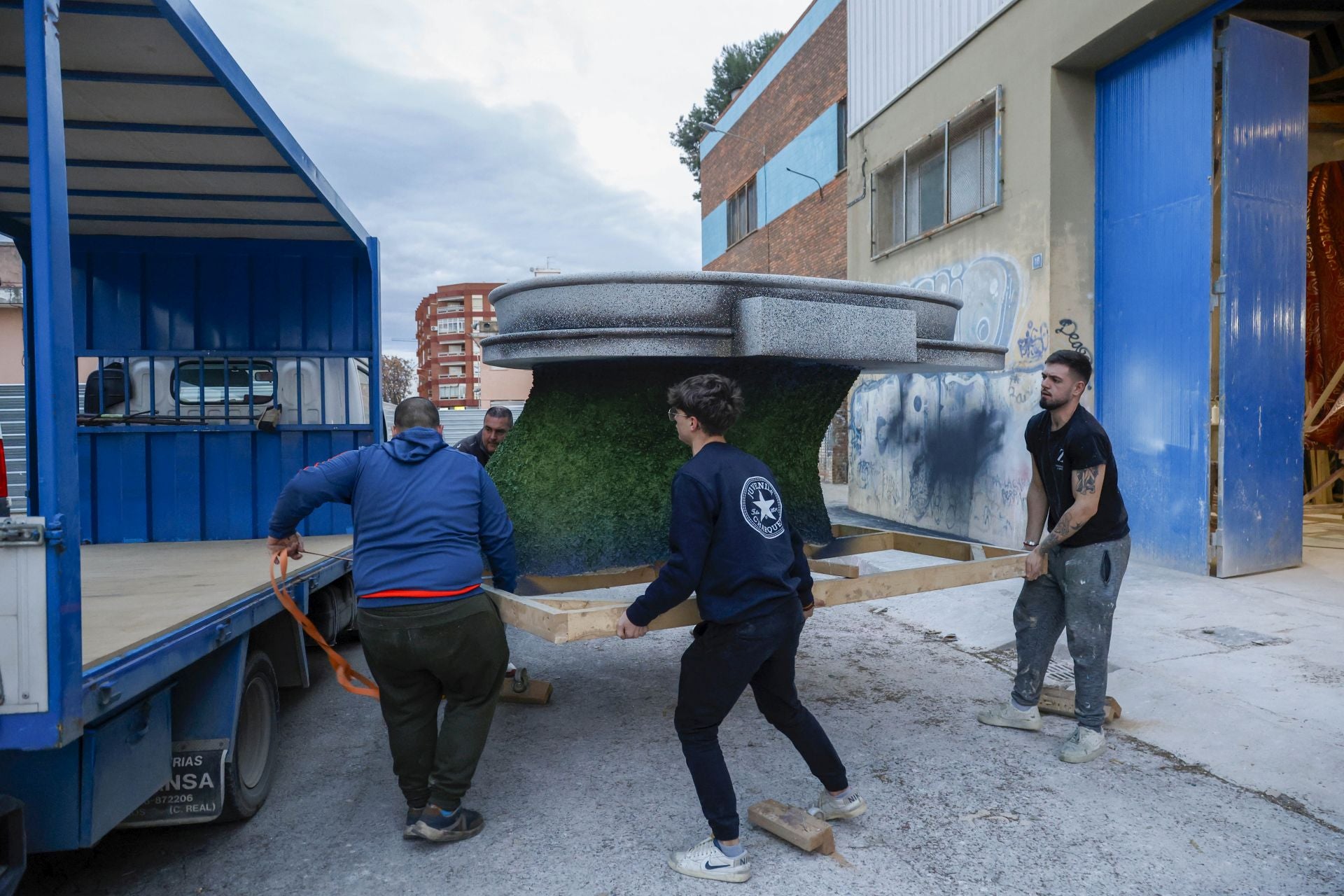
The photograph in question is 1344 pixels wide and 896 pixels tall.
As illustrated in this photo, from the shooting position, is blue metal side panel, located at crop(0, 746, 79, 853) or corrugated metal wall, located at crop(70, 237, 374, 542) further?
corrugated metal wall, located at crop(70, 237, 374, 542)

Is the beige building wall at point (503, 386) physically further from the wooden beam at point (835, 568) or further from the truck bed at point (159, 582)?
the wooden beam at point (835, 568)

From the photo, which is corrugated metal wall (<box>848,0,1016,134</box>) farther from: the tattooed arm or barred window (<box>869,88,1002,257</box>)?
the tattooed arm

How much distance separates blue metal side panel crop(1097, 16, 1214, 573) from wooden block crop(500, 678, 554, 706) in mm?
5262

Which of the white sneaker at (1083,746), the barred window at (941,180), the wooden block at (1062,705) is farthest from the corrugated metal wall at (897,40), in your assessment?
the white sneaker at (1083,746)

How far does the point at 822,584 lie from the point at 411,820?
5.63 ft

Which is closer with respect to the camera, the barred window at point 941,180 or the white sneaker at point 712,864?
the white sneaker at point 712,864

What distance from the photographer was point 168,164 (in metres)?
4.69

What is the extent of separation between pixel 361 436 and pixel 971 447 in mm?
5987

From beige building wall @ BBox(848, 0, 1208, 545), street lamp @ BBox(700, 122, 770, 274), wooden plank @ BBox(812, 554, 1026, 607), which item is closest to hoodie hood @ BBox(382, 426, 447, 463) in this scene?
wooden plank @ BBox(812, 554, 1026, 607)

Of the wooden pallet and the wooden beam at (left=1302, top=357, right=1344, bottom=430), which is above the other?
the wooden beam at (left=1302, top=357, right=1344, bottom=430)

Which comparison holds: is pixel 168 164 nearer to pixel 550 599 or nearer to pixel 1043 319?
pixel 550 599

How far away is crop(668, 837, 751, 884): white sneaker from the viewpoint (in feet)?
9.21

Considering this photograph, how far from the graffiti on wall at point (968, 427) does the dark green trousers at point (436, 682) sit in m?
6.02

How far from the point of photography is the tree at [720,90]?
95.2ft
